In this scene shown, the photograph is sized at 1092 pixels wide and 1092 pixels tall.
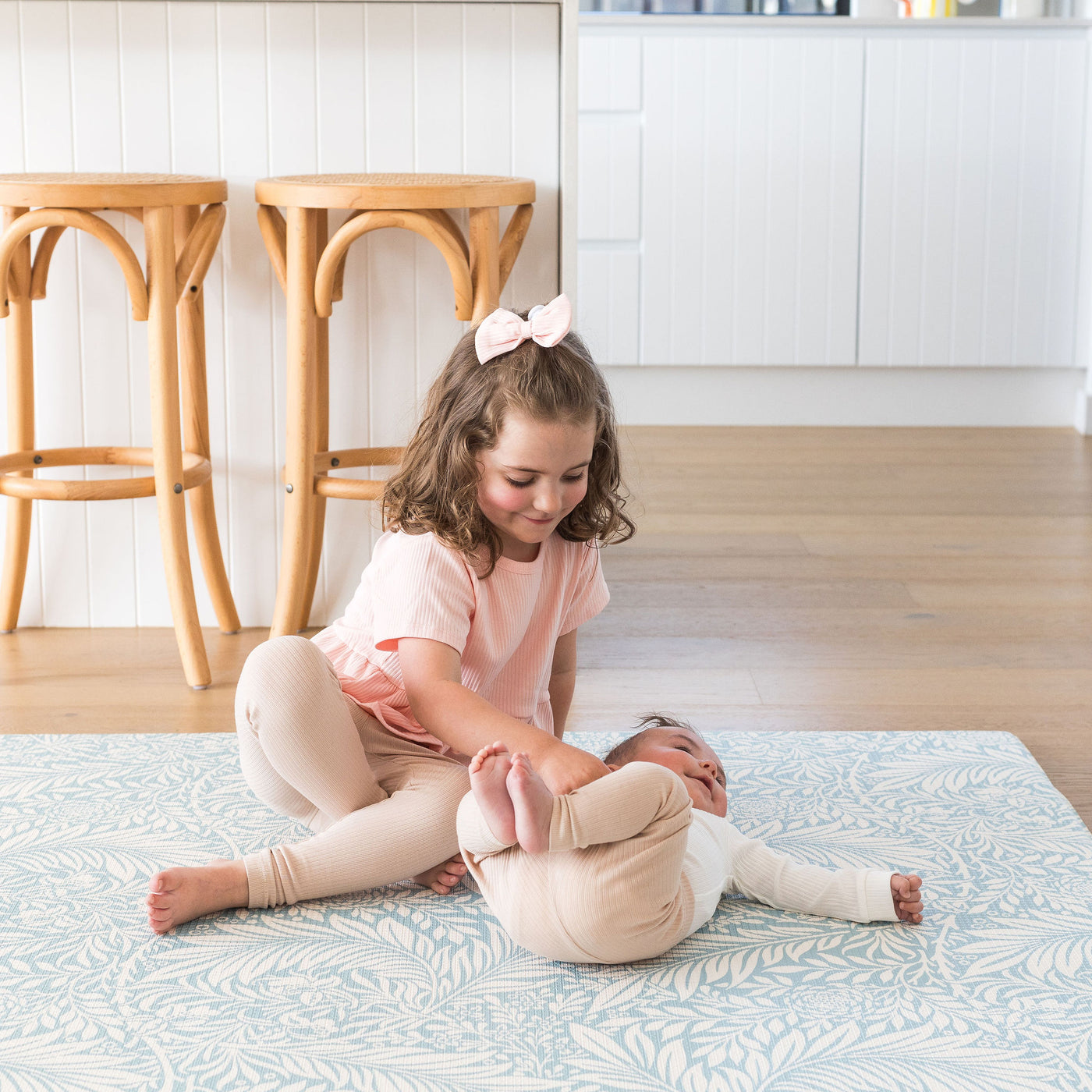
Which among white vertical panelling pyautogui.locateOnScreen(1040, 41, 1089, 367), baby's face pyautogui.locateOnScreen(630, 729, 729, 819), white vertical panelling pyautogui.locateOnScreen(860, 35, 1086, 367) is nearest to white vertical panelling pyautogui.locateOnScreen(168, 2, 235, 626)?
baby's face pyautogui.locateOnScreen(630, 729, 729, 819)

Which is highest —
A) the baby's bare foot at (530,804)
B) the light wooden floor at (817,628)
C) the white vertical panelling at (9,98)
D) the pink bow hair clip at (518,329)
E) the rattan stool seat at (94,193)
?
the white vertical panelling at (9,98)

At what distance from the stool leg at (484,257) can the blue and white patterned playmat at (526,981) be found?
723 millimetres

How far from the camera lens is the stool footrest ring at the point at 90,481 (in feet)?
5.90

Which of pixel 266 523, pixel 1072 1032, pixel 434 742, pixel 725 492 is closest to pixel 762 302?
pixel 725 492

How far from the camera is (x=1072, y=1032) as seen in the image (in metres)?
1.01

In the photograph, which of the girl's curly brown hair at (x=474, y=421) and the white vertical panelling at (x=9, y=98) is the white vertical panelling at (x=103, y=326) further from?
the girl's curly brown hair at (x=474, y=421)

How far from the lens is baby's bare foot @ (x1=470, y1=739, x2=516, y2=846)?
1.01 meters

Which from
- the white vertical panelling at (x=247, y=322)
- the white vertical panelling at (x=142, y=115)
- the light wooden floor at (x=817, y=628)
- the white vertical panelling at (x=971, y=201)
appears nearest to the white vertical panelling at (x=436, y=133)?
the white vertical panelling at (x=247, y=322)

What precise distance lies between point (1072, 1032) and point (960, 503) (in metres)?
1.96

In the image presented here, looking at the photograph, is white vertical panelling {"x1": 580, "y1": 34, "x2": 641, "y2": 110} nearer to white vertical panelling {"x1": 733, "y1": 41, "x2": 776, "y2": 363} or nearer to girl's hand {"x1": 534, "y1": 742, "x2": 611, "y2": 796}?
white vertical panelling {"x1": 733, "y1": 41, "x2": 776, "y2": 363}

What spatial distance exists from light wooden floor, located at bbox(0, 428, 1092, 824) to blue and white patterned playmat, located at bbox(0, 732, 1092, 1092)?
284 mm

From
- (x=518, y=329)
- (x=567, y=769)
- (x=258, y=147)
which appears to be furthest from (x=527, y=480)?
(x=258, y=147)

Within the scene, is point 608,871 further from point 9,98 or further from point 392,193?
point 9,98

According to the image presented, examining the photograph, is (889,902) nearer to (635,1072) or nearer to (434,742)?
(635,1072)
